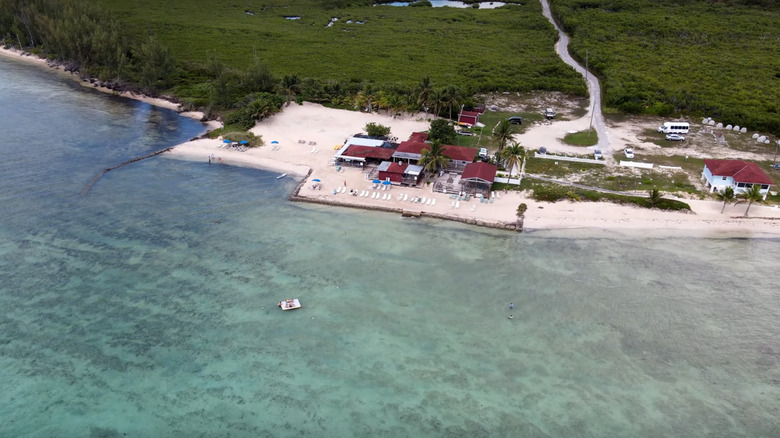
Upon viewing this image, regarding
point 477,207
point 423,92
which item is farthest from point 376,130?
point 477,207

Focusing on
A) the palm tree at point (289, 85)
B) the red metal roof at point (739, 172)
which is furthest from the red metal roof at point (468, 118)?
the red metal roof at point (739, 172)

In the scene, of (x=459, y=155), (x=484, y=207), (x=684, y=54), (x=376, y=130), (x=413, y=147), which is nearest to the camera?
(x=484, y=207)

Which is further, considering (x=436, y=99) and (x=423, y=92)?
(x=423, y=92)

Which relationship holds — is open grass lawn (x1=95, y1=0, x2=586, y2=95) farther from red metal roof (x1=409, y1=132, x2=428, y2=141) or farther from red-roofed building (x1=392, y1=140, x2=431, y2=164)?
red-roofed building (x1=392, y1=140, x2=431, y2=164)

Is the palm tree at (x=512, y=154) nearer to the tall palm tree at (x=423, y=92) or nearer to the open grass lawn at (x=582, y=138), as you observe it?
the open grass lawn at (x=582, y=138)

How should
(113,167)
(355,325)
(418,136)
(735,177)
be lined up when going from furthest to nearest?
1. (418,136)
2. (113,167)
3. (735,177)
4. (355,325)

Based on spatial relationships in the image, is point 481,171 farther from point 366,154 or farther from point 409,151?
point 366,154

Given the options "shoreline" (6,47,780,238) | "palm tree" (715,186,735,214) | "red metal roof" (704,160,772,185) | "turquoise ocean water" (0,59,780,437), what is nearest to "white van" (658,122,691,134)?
"red metal roof" (704,160,772,185)
